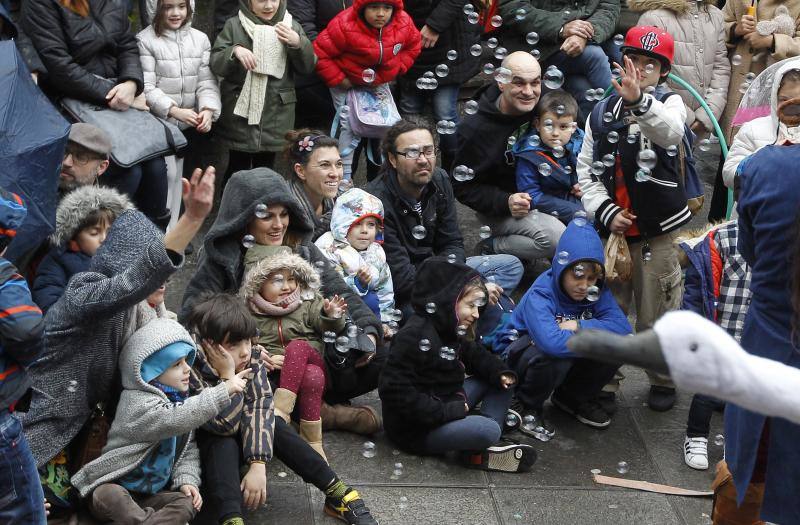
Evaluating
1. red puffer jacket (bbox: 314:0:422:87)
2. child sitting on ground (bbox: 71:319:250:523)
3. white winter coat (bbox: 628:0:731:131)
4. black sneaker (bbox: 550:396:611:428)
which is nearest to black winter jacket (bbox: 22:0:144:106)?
red puffer jacket (bbox: 314:0:422:87)

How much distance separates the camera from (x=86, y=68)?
Answer: 594 cm

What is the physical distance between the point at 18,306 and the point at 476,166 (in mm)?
3359

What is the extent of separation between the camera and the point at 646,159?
18.0 ft

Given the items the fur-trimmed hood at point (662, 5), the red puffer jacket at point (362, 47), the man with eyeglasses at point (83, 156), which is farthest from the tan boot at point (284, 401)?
the fur-trimmed hood at point (662, 5)

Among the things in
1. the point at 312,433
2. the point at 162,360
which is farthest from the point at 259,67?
the point at 162,360

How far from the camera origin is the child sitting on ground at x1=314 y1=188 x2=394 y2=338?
547 cm

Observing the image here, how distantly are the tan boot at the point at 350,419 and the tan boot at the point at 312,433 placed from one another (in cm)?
28

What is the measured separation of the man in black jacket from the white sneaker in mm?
1134

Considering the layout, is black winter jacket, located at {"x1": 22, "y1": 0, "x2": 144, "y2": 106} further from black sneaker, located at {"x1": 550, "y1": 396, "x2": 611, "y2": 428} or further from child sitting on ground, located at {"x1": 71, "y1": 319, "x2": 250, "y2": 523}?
black sneaker, located at {"x1": 550, "y1": 396, "x2": 611, "y2": 428}

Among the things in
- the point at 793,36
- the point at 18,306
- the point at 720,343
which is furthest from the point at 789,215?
the point at 793,36

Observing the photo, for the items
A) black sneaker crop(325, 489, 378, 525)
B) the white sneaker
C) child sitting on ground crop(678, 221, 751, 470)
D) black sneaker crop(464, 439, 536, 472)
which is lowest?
the white sneaker

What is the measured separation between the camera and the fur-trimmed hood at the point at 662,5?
22.5ft

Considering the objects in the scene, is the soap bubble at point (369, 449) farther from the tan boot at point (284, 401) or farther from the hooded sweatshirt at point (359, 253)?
the hooded sweatshirt at point (359, 253)

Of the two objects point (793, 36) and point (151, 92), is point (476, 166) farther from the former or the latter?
point (793, 36)
